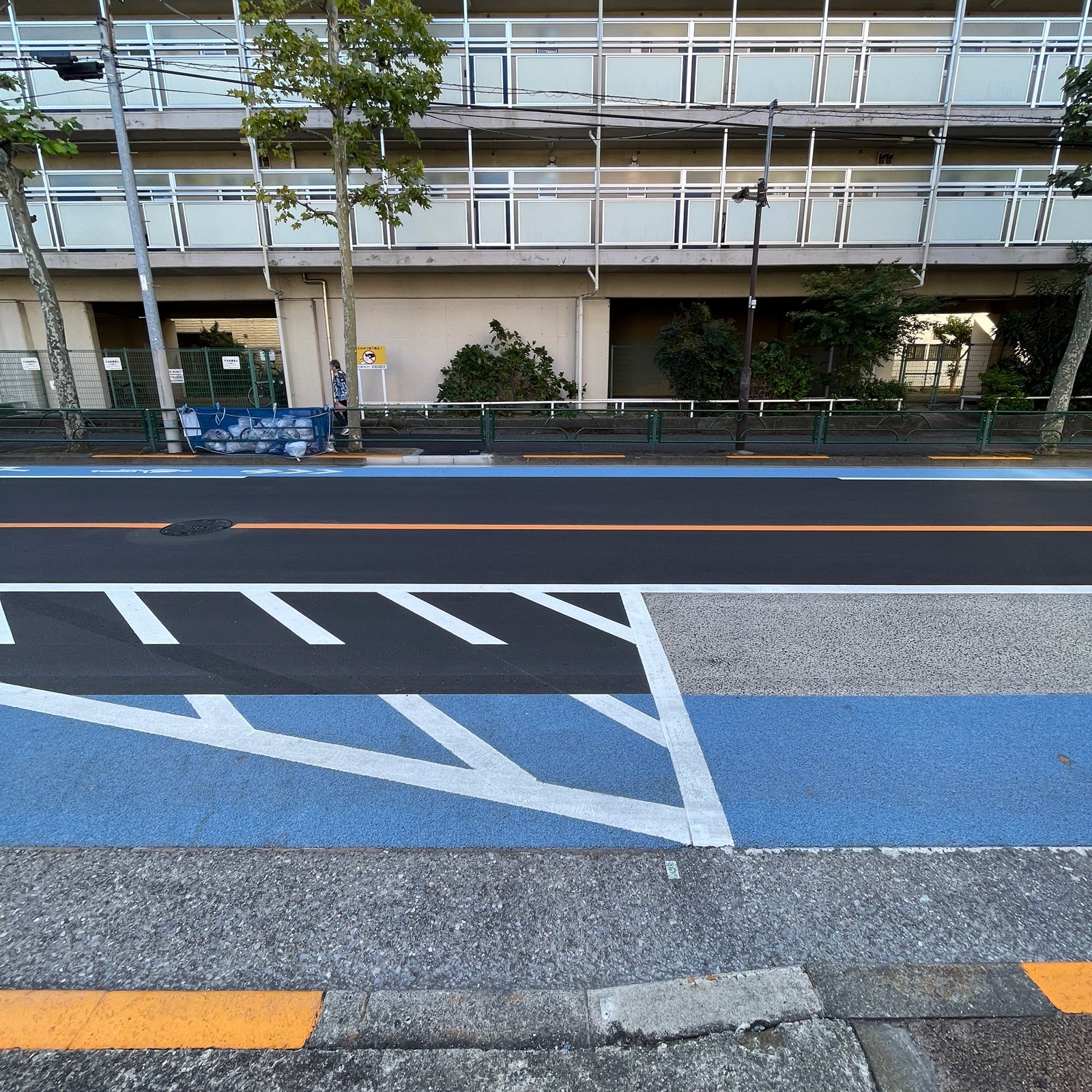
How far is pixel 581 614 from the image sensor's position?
5613 mm

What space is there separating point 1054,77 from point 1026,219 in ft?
11.9

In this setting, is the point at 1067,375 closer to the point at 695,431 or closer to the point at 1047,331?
the point at 1047,331

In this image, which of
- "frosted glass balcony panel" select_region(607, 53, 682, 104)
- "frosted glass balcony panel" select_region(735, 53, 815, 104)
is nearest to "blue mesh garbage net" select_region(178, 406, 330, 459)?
"frosted glass balcony panel" select_region(607, 53, 682, 104)

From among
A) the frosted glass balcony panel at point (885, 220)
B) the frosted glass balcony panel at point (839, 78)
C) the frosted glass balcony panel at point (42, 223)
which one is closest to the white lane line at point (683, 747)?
the frosted glass balcony panel at point (885, 220)

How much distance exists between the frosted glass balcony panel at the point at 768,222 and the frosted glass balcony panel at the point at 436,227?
7333mm

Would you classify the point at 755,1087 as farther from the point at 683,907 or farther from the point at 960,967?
the point at 960,967

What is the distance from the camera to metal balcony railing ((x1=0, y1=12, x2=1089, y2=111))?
53.1 feet

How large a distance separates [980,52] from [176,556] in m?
22.4

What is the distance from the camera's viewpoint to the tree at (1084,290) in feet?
44.6

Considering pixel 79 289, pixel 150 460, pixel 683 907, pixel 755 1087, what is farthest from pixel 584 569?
pixel 79 289

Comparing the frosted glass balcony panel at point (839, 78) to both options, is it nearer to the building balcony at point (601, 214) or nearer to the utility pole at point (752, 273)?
the building balcony at point (601, 214)

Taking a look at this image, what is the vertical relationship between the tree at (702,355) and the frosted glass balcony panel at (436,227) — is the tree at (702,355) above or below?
below

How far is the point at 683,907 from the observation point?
2.55 meters

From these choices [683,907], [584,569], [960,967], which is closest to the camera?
[960,967]
